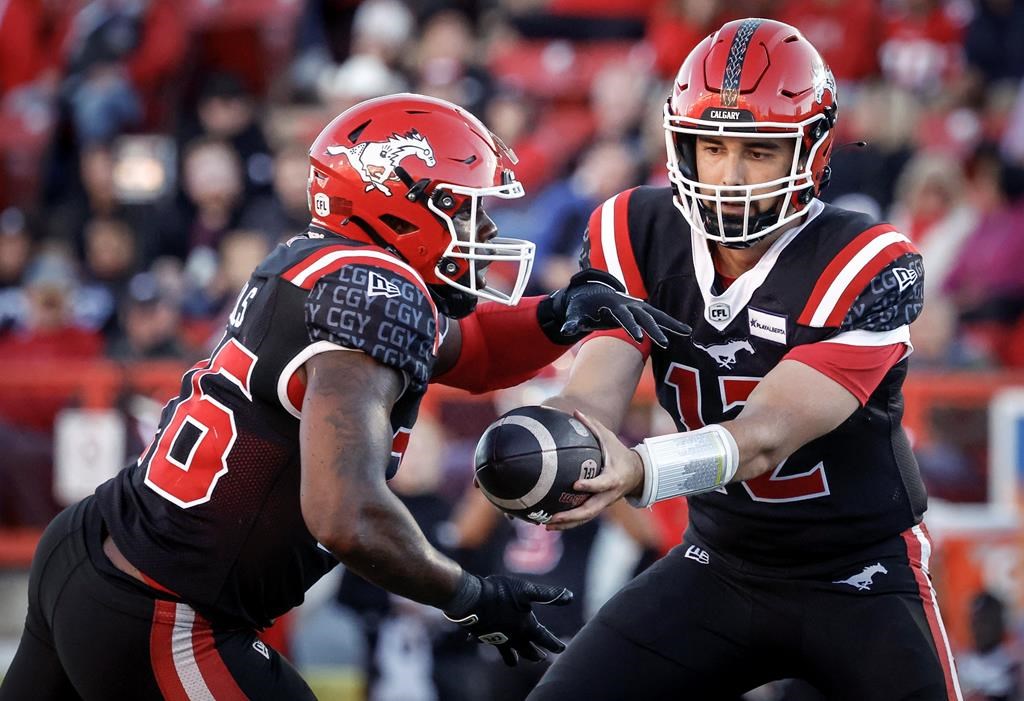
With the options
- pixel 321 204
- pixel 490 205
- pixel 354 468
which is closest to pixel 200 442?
pixel 354 468

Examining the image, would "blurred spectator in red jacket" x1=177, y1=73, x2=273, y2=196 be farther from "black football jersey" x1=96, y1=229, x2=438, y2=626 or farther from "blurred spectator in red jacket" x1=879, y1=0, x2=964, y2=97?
"black football jersey" x1=96, y1=229, x2=438, y2=626

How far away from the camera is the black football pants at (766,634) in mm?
3471

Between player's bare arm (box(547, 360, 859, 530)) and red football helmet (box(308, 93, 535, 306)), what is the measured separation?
0.47 m

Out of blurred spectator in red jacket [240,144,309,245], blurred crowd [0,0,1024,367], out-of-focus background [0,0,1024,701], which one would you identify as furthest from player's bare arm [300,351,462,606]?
blurred spectator in red jacket [240,144,309,245]

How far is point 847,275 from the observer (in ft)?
11.4

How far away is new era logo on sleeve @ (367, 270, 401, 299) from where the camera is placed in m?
3.05

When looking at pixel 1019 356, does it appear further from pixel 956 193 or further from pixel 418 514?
pixel 418 514

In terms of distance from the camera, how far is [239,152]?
9.00m

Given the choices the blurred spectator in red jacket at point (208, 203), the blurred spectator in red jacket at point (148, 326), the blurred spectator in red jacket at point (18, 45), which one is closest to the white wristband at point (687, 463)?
the blurred spectator in red jacket at point (148, 326)

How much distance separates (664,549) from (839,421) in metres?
2.88

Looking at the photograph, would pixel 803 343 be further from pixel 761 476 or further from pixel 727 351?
pixel 761 476

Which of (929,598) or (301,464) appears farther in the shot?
(929,598)

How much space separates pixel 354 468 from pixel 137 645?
2.16ft

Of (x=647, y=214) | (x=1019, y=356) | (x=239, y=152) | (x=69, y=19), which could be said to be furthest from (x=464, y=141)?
(x=69, y=19)
